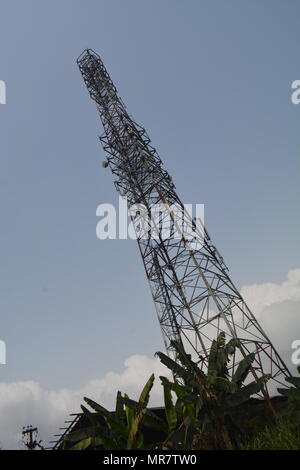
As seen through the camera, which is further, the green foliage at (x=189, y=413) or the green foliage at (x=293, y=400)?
the green foliage at (x=293, y=400)

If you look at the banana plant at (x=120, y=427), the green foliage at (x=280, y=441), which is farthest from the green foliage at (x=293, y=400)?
the banana plant at (x=120, y=427)

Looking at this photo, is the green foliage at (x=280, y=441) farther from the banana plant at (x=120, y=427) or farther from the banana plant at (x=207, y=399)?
the banana plant at (x=120, y=427)

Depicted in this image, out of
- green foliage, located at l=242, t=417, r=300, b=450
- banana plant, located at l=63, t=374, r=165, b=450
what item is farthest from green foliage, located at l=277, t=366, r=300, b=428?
banana plant, located at l=63, t=374, r=165, b=450

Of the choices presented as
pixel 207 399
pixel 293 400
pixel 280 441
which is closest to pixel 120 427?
pixel 207 399

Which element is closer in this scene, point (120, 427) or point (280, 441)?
point (280, 441)

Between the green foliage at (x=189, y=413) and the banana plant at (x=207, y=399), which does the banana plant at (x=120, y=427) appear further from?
the banana plant at (x=207, y=399)

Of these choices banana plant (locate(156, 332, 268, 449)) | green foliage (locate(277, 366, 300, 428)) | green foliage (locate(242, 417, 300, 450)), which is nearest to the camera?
green foliage (locate(242, 417, 300, 450))

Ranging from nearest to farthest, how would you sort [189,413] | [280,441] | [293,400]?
1. [280,441]
2. [189,413]
3. [293,400]

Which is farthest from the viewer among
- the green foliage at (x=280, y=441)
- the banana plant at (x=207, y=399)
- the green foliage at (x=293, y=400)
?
the green foliage at (x=293, y=400)

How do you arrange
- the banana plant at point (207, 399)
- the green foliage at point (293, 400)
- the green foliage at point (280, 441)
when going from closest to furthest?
1. the green foliage at point (280, 441)
2. the banana plant at point (207, 399)
3. the green foliage at point (293, 400)

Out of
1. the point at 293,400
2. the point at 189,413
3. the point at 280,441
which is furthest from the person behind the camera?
the point at 293,400

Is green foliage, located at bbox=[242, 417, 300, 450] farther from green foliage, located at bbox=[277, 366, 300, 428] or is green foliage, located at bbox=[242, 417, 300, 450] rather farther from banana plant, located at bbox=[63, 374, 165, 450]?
banana plant, located at bbox=[63, 374, 165, 450]

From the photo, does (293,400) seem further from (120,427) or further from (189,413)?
(120,427)
